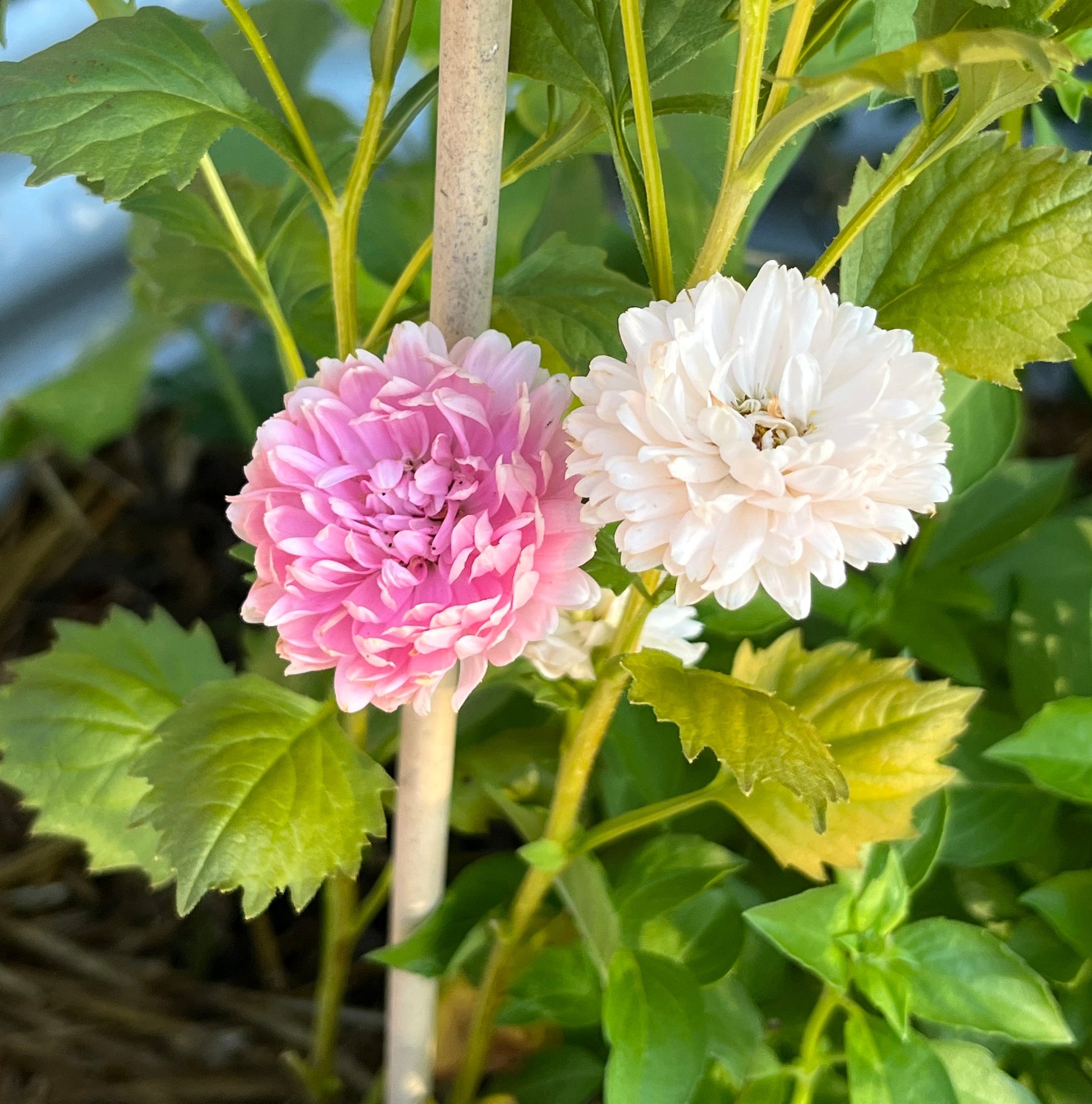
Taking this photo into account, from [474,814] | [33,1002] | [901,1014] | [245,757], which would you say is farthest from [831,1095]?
[33,1002]

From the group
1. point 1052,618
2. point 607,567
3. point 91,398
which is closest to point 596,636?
point 607,567

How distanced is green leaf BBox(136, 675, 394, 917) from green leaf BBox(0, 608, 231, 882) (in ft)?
0.41

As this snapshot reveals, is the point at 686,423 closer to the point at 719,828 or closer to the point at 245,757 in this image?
the point at 245,757

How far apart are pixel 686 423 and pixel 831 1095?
38 centimetres

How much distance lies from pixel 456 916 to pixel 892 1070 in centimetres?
19

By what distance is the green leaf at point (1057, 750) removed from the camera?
0.46 m

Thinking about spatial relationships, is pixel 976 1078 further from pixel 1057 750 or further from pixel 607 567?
pixel 607 567

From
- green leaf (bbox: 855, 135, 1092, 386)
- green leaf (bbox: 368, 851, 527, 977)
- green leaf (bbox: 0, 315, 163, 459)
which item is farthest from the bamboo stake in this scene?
green leaf (bbox: 0, 315, 163, 459)

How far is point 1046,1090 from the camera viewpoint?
0.50m

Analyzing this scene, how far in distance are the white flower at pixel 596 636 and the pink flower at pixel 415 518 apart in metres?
0.08

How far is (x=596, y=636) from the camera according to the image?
0.40 metres

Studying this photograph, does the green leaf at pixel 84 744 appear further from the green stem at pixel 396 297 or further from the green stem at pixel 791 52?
the green stem at pixel 791 52

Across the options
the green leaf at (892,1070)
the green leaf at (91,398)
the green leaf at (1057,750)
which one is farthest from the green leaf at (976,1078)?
the green leaf at (91,398)

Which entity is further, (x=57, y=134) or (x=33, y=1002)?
(x=33, y=1002)
